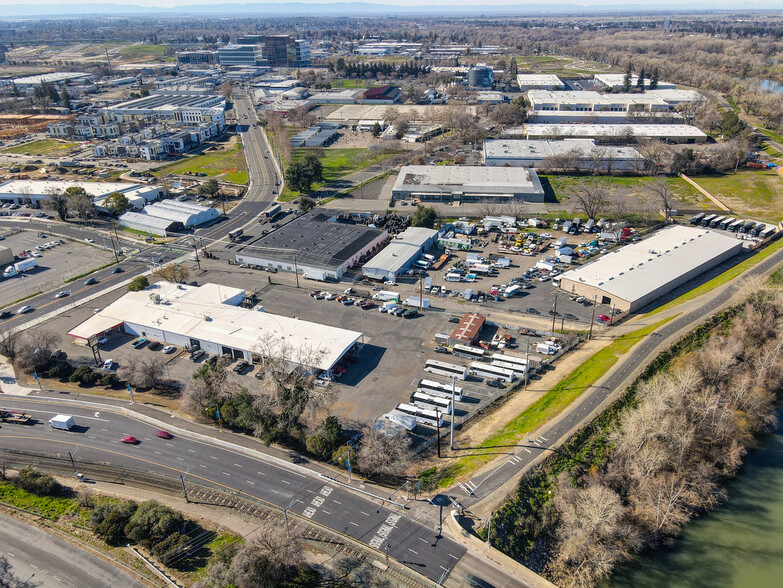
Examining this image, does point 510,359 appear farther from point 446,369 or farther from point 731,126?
point 731,126

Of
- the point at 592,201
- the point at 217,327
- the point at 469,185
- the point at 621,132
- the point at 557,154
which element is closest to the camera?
the point at 217,327

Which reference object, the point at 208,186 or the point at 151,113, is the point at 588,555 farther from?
the point at 151,113

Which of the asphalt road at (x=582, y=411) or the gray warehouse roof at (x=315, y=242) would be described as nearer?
the asphalt road at (x=582, y=411)

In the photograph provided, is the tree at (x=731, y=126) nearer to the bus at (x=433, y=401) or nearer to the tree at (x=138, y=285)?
the bus at (x=433, y=401)

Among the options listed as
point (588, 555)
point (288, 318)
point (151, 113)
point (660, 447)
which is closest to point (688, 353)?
point (660, 447)

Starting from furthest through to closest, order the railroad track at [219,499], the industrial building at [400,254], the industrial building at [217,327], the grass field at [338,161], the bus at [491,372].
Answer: the grass field at [338,161] → the industrial building at [400,254] → the industrial building at [217,327] → the bus at [491,372] → the railroad track at [219,499]

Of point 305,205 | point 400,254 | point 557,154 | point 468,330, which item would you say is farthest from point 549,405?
point 557,154

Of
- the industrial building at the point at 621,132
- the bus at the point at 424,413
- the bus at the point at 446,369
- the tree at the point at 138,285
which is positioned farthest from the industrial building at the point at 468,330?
the industrial building at the point at 621,132
